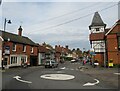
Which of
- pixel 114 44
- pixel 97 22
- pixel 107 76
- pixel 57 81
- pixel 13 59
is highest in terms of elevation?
pixel 97 22

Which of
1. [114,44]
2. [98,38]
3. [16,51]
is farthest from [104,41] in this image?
[16,51]

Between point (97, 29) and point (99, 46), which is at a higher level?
point (97, 29)

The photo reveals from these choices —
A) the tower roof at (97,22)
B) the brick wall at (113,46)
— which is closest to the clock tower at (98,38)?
the tower roof at (97,22)

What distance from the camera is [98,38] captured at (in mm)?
44500

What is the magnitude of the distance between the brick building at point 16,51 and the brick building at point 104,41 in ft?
51.8

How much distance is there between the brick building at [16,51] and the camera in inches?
1398

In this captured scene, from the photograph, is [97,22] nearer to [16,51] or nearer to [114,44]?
[114,44]

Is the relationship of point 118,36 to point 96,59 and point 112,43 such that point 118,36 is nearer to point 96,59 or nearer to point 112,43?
point 112,43

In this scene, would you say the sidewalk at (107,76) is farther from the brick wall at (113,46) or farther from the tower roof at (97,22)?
the tower roof at (97,22)

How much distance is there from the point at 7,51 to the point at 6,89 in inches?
993

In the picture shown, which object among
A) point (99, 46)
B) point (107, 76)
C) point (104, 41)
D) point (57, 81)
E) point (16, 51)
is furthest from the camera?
point (99, 46)

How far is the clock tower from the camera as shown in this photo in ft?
141

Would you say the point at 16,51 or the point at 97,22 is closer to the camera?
the point at 16,51

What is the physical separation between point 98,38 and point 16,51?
20.2 meters
